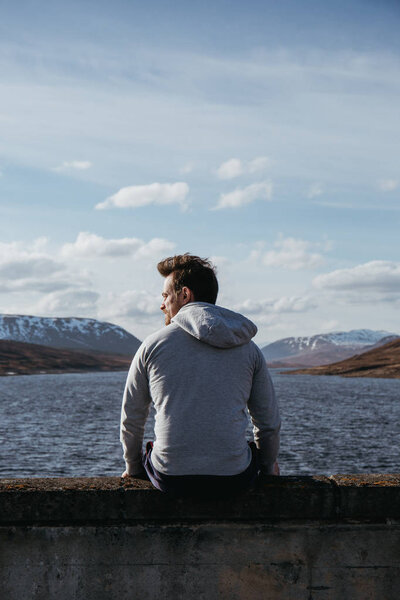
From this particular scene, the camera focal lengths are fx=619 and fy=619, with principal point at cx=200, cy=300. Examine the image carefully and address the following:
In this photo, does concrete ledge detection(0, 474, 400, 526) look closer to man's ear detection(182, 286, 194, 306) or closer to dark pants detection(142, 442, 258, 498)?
dark pants detection(142, 442, 258, 498)

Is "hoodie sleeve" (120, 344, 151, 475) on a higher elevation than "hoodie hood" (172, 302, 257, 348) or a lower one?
lower

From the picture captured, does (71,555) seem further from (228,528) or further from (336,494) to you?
(336,494)

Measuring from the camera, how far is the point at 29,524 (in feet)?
12.6

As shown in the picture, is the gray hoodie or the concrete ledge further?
the concrete ledge

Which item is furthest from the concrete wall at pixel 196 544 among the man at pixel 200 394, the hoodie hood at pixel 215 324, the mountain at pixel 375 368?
the mountain at pixel 375 368

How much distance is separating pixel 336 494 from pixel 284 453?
88.8 feet

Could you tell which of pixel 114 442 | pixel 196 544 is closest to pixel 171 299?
pixel 196 544

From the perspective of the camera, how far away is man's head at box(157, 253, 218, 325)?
410 cm

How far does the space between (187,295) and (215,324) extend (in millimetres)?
437

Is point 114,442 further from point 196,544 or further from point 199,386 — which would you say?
point 199,386

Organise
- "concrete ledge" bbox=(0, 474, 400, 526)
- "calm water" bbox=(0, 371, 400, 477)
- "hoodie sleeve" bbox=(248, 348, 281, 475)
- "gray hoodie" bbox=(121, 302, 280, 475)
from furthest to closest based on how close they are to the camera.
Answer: "calm water" bbox=(0, 371, 400, 477) → "hoodie sleeve" bbox=(248, 348, 281, 475) → "concrete ledge" bbox=(0, 474, 400, 526) → "gray hoodie" bbox=(121, 302, 280, 475)

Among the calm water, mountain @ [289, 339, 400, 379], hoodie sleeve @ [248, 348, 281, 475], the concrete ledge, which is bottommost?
the calm water

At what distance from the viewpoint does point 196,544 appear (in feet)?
12.7

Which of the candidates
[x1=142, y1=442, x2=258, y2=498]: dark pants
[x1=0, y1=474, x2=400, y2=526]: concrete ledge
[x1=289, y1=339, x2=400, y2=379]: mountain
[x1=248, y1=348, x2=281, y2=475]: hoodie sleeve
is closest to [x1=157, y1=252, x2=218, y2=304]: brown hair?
[x1=248, y1=348, x2=281, y2=475]: hoodie sleeve
